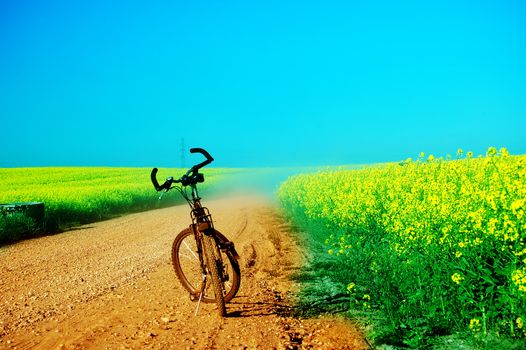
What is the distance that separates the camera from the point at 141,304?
7.25 meters

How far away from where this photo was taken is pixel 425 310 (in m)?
5.76

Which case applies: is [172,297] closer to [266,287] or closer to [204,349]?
[266,287]

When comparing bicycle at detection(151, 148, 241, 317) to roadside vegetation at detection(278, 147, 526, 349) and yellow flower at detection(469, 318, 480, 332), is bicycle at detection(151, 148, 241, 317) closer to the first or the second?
roadside vegetation at detection(278, 147, 526, 349)

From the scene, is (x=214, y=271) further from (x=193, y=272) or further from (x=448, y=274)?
(x=448, y=274)

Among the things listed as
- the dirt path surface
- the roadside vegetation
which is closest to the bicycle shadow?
the dirt path surface

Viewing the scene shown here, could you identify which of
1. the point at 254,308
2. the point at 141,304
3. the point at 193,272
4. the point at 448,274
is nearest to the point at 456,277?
the point at 448,274

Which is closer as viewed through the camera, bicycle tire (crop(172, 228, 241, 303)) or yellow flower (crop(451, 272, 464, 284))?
yellow flower (crop(451, 272, 464, 284))

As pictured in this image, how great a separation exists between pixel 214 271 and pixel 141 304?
58.7 inches

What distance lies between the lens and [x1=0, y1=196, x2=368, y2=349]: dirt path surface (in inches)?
227

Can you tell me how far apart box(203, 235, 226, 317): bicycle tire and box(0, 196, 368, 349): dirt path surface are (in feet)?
0.60

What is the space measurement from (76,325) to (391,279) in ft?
13.1

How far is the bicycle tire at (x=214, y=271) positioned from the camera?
6469mm

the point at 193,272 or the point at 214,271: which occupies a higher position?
the point at 214,271

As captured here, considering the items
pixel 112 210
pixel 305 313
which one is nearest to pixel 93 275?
pixel 305 313
